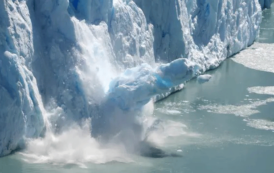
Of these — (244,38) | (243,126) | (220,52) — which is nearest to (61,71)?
(243,126)

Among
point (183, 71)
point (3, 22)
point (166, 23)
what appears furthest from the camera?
point (166, 23)

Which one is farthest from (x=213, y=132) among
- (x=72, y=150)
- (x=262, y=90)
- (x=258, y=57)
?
(x=258, y=57)

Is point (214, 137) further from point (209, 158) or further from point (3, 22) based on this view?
point (3, 22)

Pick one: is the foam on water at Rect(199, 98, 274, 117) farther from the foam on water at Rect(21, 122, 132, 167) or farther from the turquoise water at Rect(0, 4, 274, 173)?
the foam on water at Rect(21, 122, 132, 167)

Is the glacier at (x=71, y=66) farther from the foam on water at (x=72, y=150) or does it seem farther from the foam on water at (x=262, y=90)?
the foam on water at (x=262, y=90)

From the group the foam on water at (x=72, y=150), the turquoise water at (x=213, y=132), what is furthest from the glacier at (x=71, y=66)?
the turquoise water at (x=213, y=132)

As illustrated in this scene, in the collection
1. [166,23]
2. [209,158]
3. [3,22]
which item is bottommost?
[209,158]

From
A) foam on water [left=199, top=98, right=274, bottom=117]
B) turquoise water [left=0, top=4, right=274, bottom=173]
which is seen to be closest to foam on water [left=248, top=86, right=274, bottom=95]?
turquoise water [left=0, top=4, right=274, bottom=173]

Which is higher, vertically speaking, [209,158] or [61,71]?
[61,71]
